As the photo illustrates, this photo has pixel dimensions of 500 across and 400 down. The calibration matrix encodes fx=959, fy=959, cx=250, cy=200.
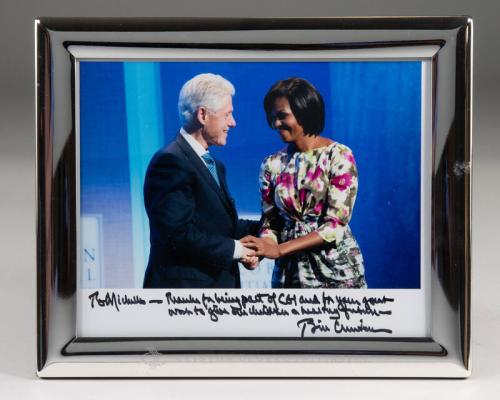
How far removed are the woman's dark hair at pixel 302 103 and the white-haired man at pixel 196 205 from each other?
0.14 ft

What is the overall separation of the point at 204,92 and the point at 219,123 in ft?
0.12

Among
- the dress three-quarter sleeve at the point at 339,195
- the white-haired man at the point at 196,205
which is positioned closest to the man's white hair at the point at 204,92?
the white-haired man at the point at 196,205

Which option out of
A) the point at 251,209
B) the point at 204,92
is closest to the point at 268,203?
the point at 251,209

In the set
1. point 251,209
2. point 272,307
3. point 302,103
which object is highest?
point 302,103

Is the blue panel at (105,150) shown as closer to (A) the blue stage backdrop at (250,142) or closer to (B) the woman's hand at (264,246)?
(A) the blue stage backdrop at (250,142)

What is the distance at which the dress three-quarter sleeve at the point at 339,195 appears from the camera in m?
1.05

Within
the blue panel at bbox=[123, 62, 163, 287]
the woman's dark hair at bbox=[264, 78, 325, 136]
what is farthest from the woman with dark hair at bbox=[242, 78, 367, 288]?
the blue panel at bbox=[123, 62, 163, 287]

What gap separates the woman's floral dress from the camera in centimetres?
104

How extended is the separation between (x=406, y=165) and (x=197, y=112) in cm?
24

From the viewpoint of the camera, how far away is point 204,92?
1041 mm

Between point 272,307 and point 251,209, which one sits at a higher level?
point 251,209

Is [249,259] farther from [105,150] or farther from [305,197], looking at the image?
[105,150]

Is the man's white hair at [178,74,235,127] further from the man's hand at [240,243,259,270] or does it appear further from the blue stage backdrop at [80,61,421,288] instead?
the man's hand at [240,243,259,270]
